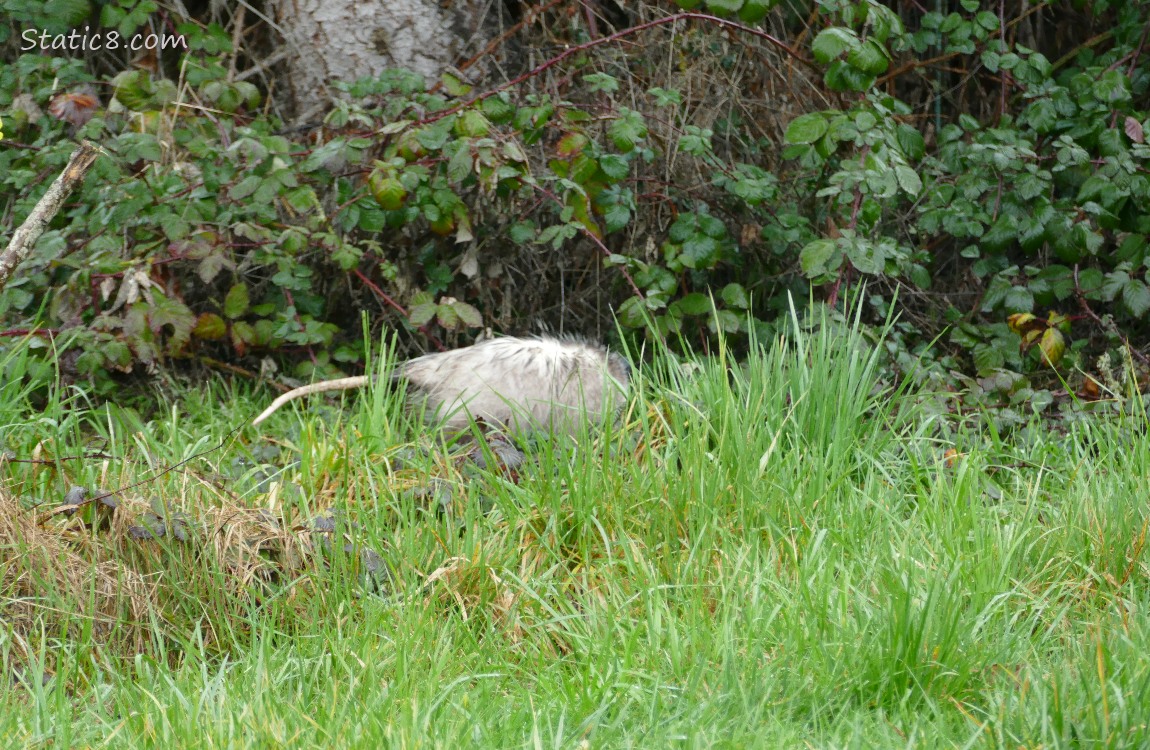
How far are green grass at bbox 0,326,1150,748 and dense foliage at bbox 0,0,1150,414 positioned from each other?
727 millimetres

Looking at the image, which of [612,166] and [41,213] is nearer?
[41,213]

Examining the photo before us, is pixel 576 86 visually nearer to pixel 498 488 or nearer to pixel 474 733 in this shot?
pixel 498 488

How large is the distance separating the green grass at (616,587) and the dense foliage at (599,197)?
2.39 ft

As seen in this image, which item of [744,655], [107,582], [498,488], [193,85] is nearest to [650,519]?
[498,488]

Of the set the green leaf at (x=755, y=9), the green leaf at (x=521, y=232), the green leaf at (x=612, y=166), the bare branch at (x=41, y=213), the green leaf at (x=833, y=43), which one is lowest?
the green leaf at (x=521, y=232)

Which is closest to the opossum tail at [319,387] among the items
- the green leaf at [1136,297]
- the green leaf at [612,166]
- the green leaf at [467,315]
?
the green leaf at [467,315]

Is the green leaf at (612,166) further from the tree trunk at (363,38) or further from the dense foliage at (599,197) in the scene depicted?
the tree trunk at (363,38)

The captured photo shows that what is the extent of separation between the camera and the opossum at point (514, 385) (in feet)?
11.9

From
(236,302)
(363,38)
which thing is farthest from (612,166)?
(236,302)

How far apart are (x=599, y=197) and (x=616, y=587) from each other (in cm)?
213

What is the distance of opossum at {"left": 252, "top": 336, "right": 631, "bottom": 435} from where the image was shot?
11.9 ft

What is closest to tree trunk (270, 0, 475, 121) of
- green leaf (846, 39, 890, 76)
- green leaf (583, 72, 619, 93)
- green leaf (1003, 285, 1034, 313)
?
green leaf (583, 72, 619, 93)

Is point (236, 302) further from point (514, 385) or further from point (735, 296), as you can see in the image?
point (735, 296)

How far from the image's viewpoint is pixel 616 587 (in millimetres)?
2771
